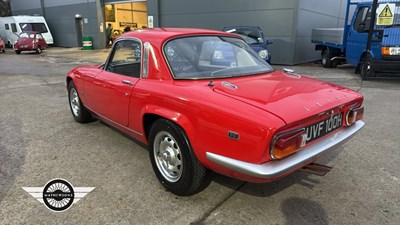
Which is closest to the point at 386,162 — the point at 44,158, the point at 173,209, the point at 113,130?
the point at 173,209

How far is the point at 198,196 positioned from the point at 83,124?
9.90 feet

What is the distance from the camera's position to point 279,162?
7.84 ft

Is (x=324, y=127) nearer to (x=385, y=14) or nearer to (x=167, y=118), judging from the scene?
(x=167, y=118)

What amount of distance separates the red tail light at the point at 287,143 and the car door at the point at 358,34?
343 inches

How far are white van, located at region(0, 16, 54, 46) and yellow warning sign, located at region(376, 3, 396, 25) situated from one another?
23820 mm

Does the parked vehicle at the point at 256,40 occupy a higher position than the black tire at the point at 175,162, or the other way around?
the parked vehicle at the point at 256,40

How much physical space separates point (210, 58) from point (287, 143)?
145 centimetres

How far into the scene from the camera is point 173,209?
2.81 m

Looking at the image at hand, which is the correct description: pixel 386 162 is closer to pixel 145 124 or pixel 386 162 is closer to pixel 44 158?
pixel 145 124

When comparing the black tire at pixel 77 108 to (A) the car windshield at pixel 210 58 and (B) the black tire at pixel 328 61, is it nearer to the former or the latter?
(A) the car windshield at pixel 210 58

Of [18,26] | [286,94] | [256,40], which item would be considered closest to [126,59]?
[286,94]

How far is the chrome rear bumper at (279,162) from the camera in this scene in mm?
2285

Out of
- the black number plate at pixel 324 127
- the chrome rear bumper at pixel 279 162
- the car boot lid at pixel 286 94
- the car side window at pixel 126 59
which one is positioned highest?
the car side window at pixel 126 59

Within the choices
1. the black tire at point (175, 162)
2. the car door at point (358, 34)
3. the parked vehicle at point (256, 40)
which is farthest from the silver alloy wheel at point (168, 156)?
the car door at point (358, 34)
